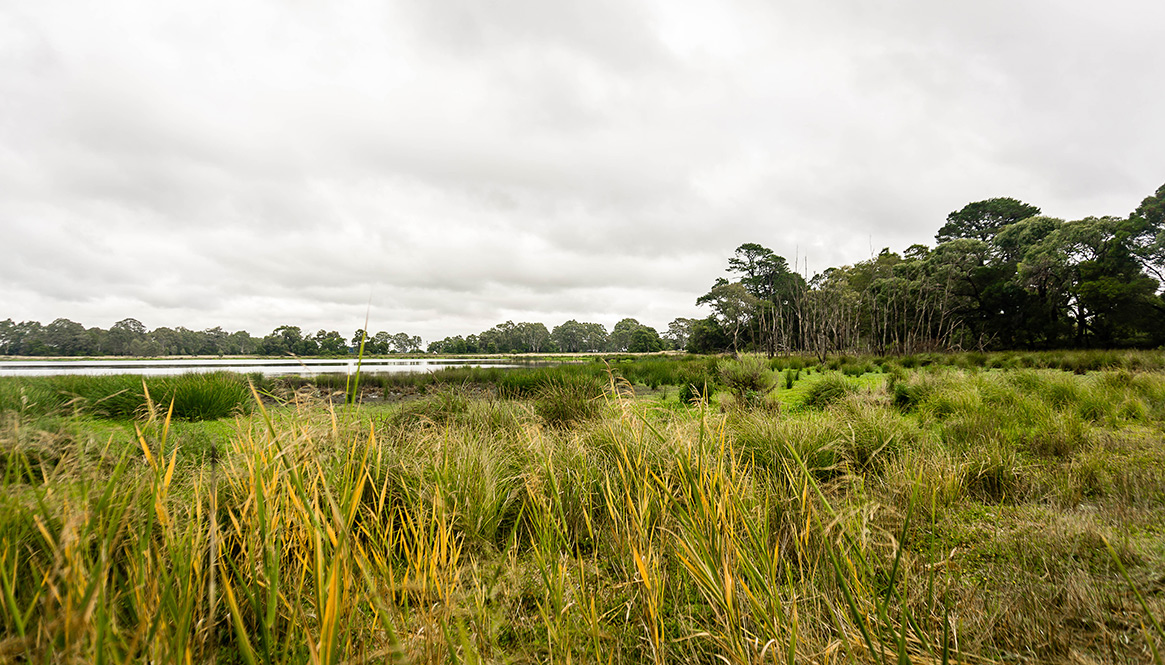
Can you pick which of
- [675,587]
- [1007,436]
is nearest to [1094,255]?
[1007,436]

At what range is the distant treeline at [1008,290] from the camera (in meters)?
19.5

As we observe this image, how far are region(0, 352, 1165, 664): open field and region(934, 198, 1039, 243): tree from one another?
1658 inches

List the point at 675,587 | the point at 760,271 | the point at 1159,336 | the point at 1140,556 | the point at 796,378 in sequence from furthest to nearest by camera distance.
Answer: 1. the point at 760,271
2. the point at 1159,336
3. the point at 796,378
4. the point at 675,587
5. the point at 1140,556

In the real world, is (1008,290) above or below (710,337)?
above

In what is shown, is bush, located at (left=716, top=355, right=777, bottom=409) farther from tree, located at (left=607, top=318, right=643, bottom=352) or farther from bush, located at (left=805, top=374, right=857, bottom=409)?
tree, located at (left=607, top=318, right=643, bottom=352)

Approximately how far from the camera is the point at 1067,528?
6.81ft

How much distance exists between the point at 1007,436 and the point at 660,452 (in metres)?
3.33

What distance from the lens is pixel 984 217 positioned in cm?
3647

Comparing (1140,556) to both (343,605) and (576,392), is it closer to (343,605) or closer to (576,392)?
(343,605)

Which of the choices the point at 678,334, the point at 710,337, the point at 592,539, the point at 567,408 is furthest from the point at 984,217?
the point at 592,539

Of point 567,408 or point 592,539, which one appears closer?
point 592,539

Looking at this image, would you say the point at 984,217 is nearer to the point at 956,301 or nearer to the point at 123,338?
the point at 956,301

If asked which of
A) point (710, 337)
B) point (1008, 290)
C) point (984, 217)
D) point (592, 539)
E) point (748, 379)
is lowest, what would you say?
point (592, 539)

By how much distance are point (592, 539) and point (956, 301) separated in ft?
111
